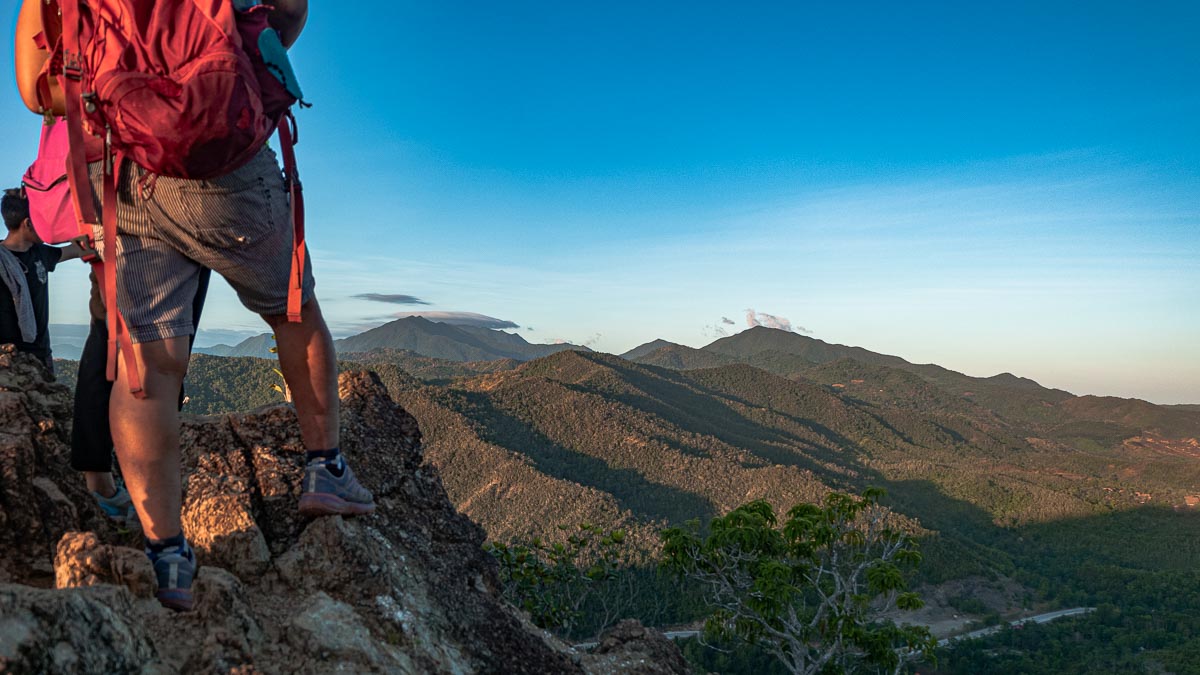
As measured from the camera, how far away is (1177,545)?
7456 centimetres

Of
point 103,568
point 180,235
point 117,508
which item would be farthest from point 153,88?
point 117,508

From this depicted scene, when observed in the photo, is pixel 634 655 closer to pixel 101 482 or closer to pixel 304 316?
pixel 304 316

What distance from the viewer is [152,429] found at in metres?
2.26

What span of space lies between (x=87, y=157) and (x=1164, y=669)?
61273 millimetres

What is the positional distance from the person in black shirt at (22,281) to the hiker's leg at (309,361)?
7.28 feet

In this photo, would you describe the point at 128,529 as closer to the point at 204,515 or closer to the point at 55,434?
the point at 204,515

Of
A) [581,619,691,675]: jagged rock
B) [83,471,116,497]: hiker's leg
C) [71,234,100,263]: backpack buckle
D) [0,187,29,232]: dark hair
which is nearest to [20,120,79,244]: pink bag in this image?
[71,234,100,263]: backpack buckle

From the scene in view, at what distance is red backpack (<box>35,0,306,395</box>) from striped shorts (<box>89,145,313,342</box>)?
0.05 meters

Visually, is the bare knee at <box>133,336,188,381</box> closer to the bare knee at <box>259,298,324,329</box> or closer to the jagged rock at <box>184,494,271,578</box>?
the bare knee at <box>259,298,324,329</box>

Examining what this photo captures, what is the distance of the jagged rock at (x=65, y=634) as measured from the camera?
1439 millimetres

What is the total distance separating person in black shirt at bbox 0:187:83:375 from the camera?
376 centimetres

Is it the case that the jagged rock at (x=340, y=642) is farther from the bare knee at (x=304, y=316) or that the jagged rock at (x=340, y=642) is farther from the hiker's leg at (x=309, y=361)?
the bare knee at (x=304, y=316)

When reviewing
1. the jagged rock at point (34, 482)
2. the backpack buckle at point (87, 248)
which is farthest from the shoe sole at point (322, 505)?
the backpack buckle at point (87, 248)

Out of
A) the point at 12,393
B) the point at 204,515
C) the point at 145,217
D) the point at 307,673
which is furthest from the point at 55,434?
the point at 307,673
